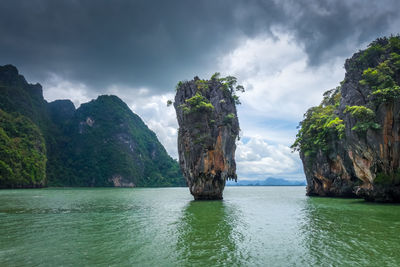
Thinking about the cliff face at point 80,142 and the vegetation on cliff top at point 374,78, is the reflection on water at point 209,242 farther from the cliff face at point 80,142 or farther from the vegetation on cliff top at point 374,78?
the cliff face at point 80,142

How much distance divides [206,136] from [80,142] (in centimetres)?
13111

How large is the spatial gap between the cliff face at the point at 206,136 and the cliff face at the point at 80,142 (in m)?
69.2

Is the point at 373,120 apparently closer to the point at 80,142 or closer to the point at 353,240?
the point at 353,240

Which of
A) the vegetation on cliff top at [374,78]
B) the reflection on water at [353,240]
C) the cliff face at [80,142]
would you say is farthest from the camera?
the cliff face at [80,142]

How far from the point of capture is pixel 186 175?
3569 cm

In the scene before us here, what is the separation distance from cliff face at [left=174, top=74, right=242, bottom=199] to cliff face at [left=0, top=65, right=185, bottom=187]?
69241mm

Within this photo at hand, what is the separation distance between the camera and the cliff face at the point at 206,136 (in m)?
32.2

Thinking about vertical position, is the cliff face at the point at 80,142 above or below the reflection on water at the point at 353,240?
above

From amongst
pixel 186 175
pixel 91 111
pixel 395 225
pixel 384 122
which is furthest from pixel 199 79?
pixel 91 111

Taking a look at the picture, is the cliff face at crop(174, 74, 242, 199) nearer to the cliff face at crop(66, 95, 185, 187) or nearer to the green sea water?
the green sea water

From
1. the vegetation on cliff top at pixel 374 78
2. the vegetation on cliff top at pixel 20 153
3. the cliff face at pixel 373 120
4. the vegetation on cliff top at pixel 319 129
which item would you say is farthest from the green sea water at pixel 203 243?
the vegetation on cliff top at pixel 20 153

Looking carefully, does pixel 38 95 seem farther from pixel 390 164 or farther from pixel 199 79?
pixel 390 164

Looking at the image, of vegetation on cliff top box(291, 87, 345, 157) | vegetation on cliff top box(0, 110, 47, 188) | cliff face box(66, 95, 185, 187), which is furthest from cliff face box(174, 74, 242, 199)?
cliff face box(66, 95, 185, 187)

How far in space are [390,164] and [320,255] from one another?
20286 millimetres
